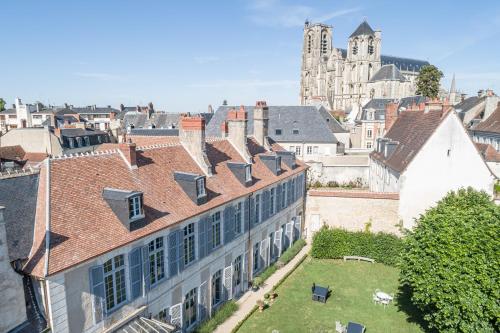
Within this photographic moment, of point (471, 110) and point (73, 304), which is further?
point (471, 110)

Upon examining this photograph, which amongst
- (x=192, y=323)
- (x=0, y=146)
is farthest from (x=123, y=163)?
(x=0, y=146)

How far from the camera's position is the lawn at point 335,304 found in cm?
1705

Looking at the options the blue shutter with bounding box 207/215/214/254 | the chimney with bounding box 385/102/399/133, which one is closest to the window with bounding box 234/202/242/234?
the blue shutter with bounding box 207/215/214/254

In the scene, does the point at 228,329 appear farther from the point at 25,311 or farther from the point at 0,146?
the point at 0,146

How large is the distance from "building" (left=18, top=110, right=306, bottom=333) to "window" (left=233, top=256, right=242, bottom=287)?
9cm

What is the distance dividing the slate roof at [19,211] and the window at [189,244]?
228 inches

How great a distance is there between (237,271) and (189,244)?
5.53 meters

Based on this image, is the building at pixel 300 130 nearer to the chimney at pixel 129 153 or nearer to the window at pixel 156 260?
the chimney at pixel 129 153

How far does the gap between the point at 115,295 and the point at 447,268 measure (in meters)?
12.9

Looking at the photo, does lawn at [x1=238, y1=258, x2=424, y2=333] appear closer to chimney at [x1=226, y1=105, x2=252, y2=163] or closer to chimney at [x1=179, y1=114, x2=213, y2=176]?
chimney at [x1=179, y1=114, x2=213, y2=176]

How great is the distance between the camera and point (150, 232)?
1254 centimetres

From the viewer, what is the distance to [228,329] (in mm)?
16531

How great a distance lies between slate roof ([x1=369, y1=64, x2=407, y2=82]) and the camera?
90.2 metres

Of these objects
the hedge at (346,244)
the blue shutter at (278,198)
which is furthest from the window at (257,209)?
the hedge at (346,244)
